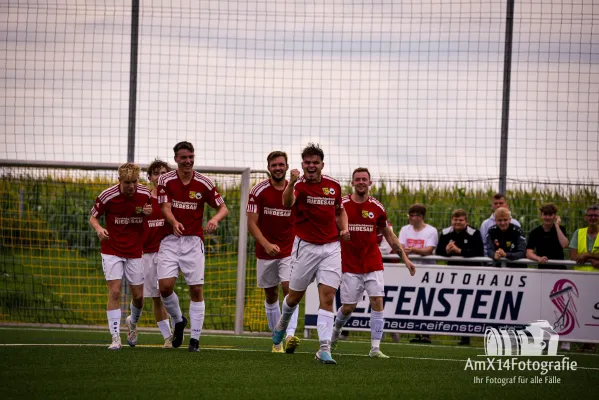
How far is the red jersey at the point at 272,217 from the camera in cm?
1184

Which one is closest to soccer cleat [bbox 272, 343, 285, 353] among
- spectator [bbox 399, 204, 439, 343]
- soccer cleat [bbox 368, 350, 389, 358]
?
soccer cleat [bbox 368, 350, 389, 358]

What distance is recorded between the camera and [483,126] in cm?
1572

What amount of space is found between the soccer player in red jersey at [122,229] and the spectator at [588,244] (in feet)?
22.6

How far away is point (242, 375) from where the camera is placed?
8.57 metres

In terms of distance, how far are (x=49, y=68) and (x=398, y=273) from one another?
6.74m

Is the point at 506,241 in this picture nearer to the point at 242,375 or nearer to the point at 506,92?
the point at 506,92

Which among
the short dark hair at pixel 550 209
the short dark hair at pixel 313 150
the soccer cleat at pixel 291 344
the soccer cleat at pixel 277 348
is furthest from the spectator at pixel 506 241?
the short dark hair at pixel 313 150

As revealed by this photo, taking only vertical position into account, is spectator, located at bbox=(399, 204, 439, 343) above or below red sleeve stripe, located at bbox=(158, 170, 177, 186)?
below

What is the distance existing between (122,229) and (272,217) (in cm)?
185

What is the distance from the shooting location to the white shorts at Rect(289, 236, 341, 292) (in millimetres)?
10555

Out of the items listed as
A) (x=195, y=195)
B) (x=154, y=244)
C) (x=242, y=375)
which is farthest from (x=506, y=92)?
(x=242, y=375)

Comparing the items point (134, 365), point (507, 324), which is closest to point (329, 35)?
point (507, 324)

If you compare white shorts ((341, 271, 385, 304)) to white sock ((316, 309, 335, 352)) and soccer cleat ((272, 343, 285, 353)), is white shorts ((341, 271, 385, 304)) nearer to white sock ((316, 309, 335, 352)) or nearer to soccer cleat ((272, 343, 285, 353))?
soccer cleat ((272, 343, 285, 353))

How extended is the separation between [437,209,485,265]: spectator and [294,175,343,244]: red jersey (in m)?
4.92
